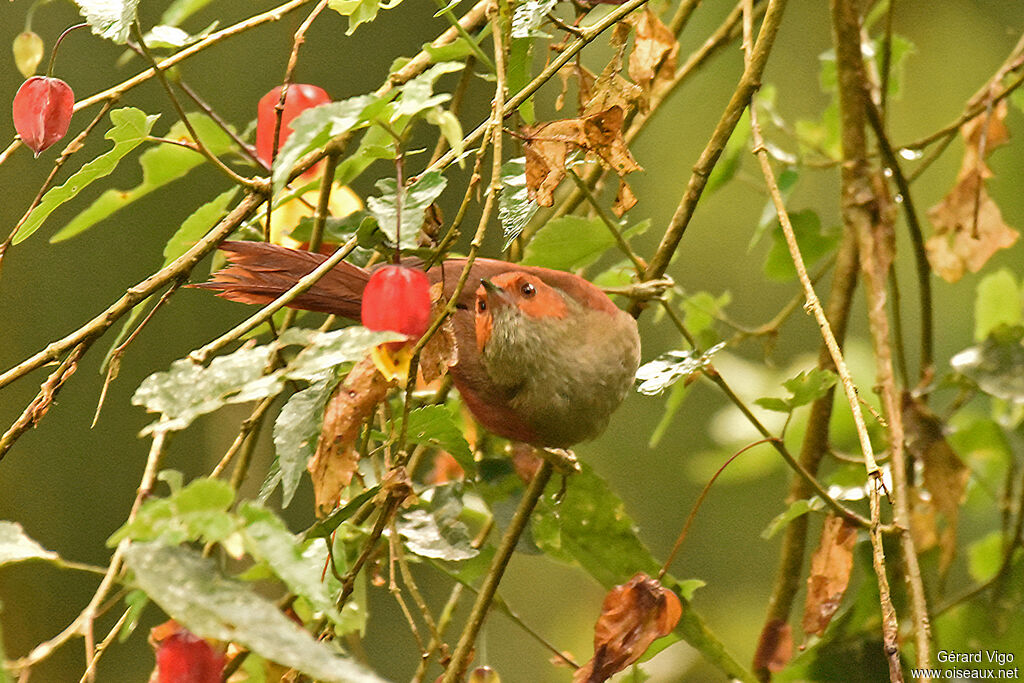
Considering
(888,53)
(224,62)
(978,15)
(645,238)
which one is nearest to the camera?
(888,53)

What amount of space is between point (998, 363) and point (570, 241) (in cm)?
50

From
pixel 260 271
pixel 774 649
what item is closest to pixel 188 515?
pixel 260 271

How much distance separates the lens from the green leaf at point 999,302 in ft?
3.77

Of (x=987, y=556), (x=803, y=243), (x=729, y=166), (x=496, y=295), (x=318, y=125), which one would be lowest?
(x=987, y=556)

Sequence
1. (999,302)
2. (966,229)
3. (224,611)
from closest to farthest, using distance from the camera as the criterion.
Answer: (224,611) < (966,229) < (999,302)

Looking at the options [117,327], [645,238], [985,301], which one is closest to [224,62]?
[117,327]

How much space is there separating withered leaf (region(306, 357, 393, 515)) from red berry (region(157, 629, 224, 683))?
15cm

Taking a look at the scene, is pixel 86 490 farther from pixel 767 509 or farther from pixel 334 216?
A: pixel 767 509

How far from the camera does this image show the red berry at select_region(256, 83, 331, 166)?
770 millimetres

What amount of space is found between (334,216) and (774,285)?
176cm

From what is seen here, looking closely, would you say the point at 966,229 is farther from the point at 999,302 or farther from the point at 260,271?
the point at 260,271

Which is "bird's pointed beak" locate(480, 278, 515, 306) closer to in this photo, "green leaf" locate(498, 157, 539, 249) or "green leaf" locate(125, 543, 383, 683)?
"green leaf" locate(498, 157, 539, 249)

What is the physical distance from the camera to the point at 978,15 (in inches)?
79.7

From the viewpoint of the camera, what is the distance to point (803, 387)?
2.59ft
